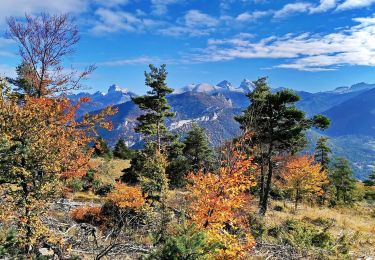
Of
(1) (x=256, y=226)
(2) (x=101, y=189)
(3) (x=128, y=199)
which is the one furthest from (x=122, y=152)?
(1) (x=256, y=226)

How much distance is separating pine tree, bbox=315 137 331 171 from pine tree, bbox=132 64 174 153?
23871 mm

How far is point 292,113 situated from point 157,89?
16.5 metres

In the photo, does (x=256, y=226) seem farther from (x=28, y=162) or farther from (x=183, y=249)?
(x=28, y=162)

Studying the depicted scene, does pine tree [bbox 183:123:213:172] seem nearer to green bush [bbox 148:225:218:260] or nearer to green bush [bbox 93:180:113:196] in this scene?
green bush [bbox 93:180:113:196]

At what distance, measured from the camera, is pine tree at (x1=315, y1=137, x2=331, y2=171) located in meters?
49.2

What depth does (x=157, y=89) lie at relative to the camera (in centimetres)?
3756

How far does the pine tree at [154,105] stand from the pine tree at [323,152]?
2387cm

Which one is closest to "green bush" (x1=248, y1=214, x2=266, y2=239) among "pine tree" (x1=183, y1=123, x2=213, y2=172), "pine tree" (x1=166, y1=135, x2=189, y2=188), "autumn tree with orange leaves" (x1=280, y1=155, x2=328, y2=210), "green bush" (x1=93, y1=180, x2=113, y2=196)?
"autumn tree with orange leaves" (x1=280, y1=155, x2=328, y2=210)

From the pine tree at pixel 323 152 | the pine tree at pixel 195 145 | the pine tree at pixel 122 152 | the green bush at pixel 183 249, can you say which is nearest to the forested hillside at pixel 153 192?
the green bush at pixel 183 249

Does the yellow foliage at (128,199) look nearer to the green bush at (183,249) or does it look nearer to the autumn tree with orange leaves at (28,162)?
the autumn tree with orange leaves at (28,162)

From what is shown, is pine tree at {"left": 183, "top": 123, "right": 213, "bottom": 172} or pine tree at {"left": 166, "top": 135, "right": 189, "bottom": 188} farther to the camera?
pine tree at {"left": 183, "top": 123, "right": 213, "bottom": 172}

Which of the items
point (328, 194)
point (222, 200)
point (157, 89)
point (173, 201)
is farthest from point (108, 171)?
point (222, 200)

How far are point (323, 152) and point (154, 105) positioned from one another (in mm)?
27617

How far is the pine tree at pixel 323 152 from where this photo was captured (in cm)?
4919
